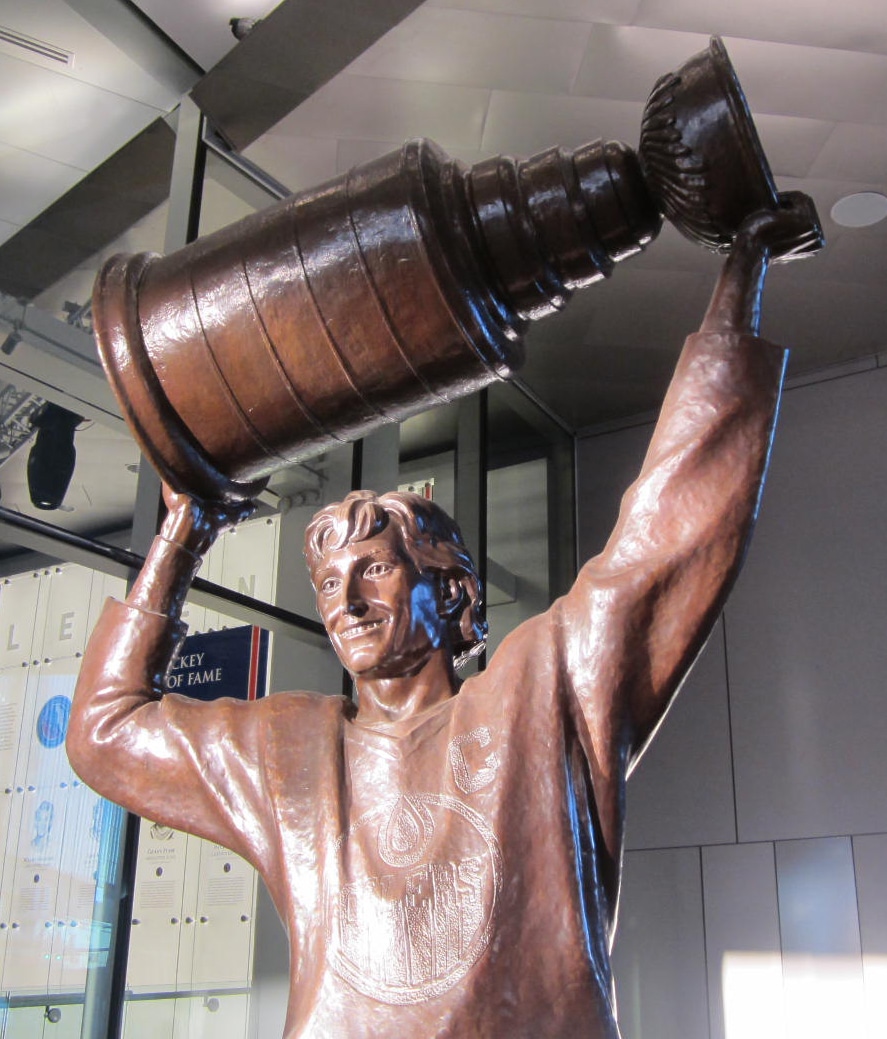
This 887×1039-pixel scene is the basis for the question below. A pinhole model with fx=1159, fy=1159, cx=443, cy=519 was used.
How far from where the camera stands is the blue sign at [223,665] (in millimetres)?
4676

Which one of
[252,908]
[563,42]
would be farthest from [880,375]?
[252,908]

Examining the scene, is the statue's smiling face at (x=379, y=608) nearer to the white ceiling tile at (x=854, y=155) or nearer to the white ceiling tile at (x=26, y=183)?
the white ceiling tile at (x=26, y=183)

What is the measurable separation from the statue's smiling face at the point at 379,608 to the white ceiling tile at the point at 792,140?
3.62 metres

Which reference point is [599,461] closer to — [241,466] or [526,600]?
[526,600]

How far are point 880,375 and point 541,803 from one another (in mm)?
5810

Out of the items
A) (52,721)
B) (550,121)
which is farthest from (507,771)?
(550,121)

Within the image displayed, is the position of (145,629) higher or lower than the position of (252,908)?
higher

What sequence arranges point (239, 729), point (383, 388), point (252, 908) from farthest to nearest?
point (252, 908) → point (239, 729) → point (383, 388)

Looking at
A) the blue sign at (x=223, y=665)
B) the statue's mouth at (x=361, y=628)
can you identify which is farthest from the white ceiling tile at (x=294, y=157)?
the statue's mouth at (x=361, y=628)

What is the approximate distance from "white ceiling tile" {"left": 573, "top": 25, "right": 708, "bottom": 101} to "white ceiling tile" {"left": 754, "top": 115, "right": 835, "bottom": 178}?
48 centimetres

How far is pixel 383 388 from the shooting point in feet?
4.55

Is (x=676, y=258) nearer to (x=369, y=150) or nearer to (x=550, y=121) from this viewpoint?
(x=550, y=121)

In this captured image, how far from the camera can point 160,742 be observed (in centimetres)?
166

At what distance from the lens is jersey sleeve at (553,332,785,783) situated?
4.52 feet
